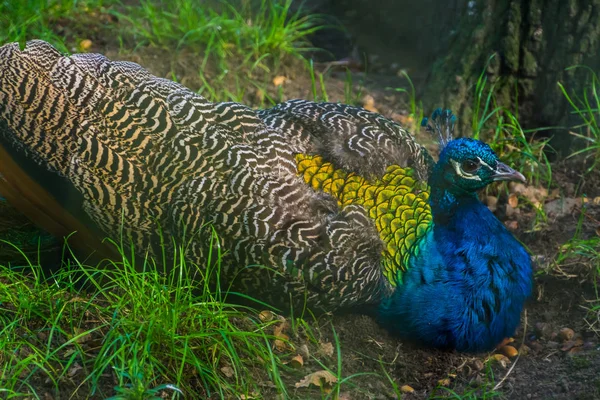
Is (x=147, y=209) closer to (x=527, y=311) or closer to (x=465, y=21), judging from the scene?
(x=527, y=311)

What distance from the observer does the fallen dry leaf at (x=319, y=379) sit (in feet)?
11.0

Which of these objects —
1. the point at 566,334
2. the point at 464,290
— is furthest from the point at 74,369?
the point at 566,334

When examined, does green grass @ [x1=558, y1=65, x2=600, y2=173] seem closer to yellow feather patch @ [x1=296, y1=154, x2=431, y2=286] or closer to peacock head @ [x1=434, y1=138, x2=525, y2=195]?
peacock head @ [x1=434, y1=138, x2=525, y2=195]

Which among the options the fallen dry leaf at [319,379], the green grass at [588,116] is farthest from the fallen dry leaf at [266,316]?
the green grass at [588,116]

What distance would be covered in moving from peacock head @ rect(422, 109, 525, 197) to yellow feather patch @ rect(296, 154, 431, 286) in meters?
0.18

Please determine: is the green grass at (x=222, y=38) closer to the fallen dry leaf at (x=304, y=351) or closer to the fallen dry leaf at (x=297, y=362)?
the fallen dry leaf at (x=304, y=351)

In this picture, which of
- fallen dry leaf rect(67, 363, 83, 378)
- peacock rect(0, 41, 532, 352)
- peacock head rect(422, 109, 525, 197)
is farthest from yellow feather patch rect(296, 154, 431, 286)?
fallen dry leaf rect(67, 363, 83, 378)

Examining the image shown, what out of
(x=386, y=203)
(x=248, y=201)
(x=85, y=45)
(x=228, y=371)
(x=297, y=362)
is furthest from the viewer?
(x=85, y=45)

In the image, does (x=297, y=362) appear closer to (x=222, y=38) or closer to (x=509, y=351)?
(x=509, y=351)

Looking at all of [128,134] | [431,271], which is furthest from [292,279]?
[128,134]

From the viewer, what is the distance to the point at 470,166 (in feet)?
12.3

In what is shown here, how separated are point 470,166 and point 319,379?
49.7 inches

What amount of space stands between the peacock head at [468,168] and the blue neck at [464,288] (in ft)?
0.46

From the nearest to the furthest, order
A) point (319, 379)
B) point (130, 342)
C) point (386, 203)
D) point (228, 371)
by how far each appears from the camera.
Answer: point (130, 342) → point (228, 371) → point (319, 379) → point (386, 203)
